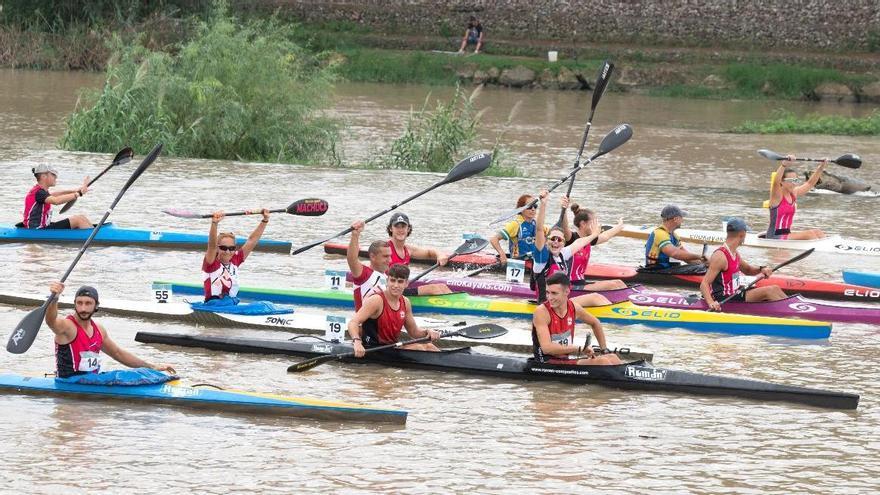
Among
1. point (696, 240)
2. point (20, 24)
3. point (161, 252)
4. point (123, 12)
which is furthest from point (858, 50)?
point (161, 252)

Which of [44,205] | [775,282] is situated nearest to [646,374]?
[775,282]

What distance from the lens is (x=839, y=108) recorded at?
116 ft

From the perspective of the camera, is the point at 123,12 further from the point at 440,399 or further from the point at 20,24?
the point at 440,399

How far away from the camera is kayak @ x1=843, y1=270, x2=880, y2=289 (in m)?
14.5

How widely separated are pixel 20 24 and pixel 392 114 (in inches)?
466

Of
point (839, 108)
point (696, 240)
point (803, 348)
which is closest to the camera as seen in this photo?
point (803, 348)

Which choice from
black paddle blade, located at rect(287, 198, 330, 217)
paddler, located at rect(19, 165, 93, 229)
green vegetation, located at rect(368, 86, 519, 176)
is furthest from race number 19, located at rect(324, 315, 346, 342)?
green vegetation, located at rect(368, 86, 519, 176)

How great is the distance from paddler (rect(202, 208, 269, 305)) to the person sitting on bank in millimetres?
28839

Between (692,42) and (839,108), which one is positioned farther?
(692,42)

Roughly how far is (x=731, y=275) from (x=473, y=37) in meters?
28.7

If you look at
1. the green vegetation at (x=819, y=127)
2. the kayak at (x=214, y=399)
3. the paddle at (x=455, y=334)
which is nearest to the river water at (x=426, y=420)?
the kayak at (x=214, y=399)

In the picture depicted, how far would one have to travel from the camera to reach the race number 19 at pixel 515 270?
13.5 metres

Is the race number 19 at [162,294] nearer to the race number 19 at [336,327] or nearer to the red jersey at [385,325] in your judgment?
the race number 19 at [336,327]

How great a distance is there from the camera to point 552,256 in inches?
489
